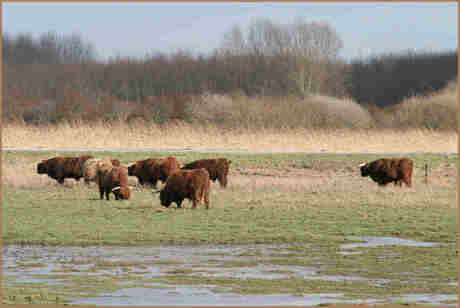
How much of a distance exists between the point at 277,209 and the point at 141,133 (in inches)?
766

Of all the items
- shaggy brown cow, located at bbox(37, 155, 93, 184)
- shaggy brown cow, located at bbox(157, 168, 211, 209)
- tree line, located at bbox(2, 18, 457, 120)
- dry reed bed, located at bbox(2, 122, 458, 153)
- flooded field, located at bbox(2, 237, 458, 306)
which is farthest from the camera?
tree line, located at bbox(2, 18, 457, 120)

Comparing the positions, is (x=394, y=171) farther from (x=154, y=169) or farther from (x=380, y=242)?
(x=380, y=242)

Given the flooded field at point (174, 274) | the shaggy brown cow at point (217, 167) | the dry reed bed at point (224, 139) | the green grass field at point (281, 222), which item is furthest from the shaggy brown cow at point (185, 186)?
the dry reed bed at point (224, 139)

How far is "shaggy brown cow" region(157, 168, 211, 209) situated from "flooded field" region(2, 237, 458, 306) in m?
4.32

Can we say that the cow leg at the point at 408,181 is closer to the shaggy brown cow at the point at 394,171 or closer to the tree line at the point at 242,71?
the shaggy brown cow at the point at 394,171

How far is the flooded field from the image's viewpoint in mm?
10203

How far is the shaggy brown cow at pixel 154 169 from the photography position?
24016 millimetres

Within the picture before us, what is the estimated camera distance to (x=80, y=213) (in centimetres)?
1859

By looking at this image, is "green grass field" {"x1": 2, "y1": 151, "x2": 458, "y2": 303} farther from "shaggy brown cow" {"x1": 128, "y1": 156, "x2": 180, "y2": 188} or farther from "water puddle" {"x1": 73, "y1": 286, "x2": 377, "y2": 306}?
"shaggy brown cow" {"x1": 128, "y1": 156, "x2": 180, "y2": 188}

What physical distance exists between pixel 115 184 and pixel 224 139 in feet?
54.8

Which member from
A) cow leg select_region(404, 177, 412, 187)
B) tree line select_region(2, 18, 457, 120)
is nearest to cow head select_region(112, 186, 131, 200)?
cow leg select_region(404, 177, 412, 187)

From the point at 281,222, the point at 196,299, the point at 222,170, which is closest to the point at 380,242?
the point at 281,222

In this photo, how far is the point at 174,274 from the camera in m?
11.9

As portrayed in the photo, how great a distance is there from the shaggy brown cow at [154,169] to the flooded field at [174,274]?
9.54 meters
